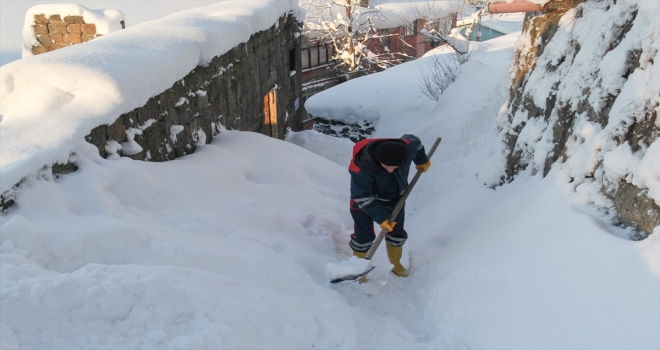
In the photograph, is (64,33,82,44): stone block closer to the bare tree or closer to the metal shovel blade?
the metal shovel blade

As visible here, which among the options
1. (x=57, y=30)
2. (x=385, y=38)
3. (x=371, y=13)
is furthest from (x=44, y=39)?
(x=385, y=38)

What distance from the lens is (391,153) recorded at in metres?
3.25

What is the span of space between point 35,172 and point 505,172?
3573 mm

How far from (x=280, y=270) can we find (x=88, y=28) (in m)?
8.01

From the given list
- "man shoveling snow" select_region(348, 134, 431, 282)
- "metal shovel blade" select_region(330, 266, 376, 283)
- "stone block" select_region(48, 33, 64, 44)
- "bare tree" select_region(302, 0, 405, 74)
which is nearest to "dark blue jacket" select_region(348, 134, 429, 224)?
"man shoveling snow" select_region(348, 134, 431, 282)

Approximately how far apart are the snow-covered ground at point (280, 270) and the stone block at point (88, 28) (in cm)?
578

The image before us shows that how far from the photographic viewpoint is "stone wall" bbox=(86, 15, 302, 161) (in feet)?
12.1

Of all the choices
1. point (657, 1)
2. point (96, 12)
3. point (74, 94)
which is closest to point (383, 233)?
point (657, 1)

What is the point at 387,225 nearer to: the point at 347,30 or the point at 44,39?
the point at 44,39

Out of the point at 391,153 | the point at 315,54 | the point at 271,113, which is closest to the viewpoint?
the point at 391,153

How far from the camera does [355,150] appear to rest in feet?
11.6

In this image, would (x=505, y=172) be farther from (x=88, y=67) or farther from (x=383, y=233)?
(x=88, y=67)

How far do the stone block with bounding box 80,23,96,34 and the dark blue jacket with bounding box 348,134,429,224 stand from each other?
7.47 metres

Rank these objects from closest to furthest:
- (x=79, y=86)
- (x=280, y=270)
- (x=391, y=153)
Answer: (x=280, y=270) < (x=391, y=153) < (x=79, y=86)
